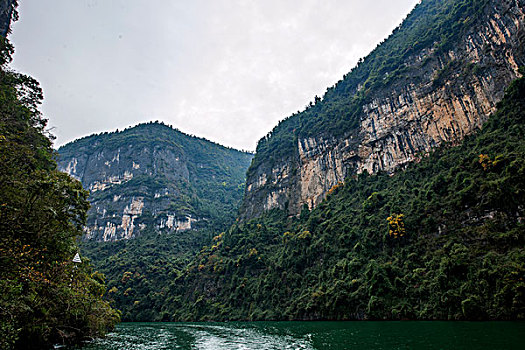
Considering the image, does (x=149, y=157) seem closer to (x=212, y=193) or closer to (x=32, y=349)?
(x=212, y=193)

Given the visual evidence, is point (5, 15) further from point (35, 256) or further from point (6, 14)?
point (35, 256)

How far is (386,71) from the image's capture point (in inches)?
2781

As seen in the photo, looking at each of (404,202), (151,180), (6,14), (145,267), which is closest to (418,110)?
(404,202)

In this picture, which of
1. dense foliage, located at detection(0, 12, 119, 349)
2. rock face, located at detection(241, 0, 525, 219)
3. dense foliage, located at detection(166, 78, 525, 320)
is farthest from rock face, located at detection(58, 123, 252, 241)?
dense foliage, located at detection(0, 12, 119, 349)

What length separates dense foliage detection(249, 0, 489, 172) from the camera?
183 feet

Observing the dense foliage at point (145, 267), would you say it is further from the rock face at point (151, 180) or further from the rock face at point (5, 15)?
the rock face at point (5, 15)

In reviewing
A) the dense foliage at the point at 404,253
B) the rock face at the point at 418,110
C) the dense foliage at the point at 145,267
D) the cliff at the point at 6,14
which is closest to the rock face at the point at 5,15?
the cliff at the point at 6,14

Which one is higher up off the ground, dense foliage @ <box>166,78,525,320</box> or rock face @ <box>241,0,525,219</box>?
rock face @ <box>241,0,525,219</box>

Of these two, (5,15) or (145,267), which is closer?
(5,15)

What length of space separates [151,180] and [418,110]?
105 metres

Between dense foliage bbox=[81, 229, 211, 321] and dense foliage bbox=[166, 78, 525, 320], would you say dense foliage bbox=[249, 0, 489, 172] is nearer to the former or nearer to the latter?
dense foliage bbox=[166, 78, 525, 320]

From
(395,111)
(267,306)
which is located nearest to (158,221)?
(267,306)

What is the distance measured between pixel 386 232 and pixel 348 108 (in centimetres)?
4622

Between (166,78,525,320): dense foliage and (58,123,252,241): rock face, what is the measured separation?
52635 millimetres
